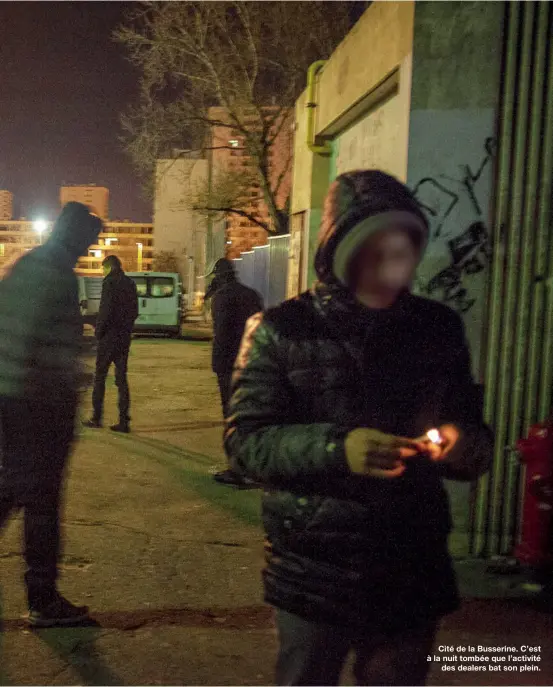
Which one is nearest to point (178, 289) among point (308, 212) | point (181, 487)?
point (308, 212)

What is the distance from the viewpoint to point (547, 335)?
191 inches

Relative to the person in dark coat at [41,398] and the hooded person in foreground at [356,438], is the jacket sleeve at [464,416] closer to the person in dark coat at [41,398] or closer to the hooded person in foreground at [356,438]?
the hooded person in foreground at [356,438]

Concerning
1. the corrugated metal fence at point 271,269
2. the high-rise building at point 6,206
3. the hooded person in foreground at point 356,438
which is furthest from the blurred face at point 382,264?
the high-rise building at point 6,206

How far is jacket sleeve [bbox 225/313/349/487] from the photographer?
194cm

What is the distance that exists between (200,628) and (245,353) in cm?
242

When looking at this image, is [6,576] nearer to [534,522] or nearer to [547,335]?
[534,522]

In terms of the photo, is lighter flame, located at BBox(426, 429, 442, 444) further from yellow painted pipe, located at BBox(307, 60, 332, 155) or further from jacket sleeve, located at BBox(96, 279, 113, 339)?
jacket sleeve, located at BBox(96, 279, 113, 339)

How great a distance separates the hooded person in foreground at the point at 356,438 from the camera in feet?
6.46

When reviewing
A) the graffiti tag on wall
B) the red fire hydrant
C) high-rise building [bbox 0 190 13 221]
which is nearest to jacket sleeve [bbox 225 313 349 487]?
the red fire hydrant

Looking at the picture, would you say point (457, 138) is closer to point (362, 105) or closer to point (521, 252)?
point (521, 252)

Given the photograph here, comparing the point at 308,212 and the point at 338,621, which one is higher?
the point at 308,212

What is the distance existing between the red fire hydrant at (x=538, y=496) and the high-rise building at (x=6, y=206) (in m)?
166

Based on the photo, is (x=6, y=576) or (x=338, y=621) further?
(x=6, y=576)

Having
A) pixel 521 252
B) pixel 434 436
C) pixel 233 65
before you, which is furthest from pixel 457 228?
pixel 233 65
